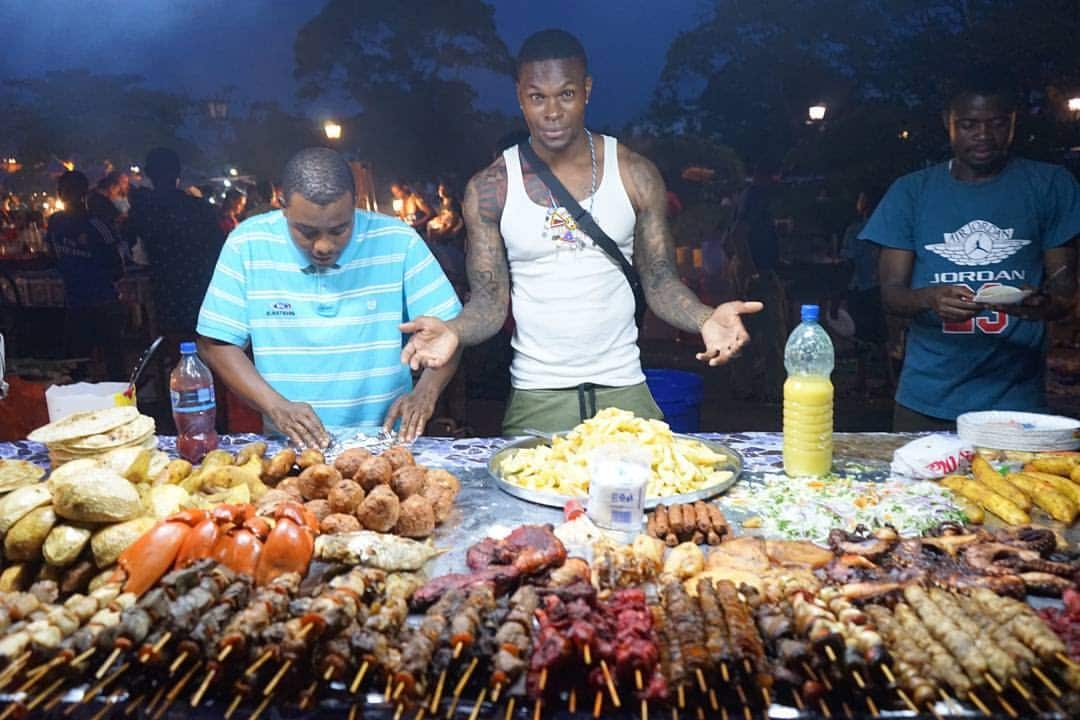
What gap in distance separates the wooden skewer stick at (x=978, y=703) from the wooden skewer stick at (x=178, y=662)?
5.93ft

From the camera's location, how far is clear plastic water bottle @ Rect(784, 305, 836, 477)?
317 cm

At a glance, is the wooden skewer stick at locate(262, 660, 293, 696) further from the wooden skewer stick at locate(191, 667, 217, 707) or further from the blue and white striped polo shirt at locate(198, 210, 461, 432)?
the blue and white striped polo shirt at locate(198, 210, 461, 432)

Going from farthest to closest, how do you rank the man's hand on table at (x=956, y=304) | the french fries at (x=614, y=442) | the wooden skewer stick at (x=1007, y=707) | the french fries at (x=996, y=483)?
the man's hand on table at (x=956, y=304) → the french fries at (x=614, y=442) → the french fries at (x=996, y=483) → the wooden skewer stick at (x=1007, y=707)

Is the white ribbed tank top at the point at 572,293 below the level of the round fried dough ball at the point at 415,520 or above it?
above

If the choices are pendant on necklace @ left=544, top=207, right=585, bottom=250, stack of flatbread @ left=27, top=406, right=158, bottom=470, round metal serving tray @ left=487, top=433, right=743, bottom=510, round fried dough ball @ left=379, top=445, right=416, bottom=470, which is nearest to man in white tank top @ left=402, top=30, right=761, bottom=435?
pendant on necklace @ left=544, top=207, right=585, bottom=250

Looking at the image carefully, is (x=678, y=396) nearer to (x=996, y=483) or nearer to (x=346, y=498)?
(x=996, y=483)

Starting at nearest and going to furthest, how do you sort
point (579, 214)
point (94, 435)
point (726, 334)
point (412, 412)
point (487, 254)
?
point (94, 435)
point (726, 334)
point (412, 412)
point (579, 214)
point (487, 254)

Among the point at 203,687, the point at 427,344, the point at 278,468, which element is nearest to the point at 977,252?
the point at 427,344

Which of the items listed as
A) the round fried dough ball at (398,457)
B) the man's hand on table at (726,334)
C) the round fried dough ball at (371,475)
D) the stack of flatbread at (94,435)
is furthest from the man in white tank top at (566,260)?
the stack of flatbread at (94,435)

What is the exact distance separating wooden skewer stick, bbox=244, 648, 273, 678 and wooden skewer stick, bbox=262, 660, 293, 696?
0.13 feet

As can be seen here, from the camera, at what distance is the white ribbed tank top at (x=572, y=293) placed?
14.1ft

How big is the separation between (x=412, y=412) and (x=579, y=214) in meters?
1.41

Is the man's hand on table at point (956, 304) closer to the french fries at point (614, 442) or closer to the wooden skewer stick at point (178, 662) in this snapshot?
the french fries at point (614, 442)

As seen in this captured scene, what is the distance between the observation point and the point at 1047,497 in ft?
9.20
